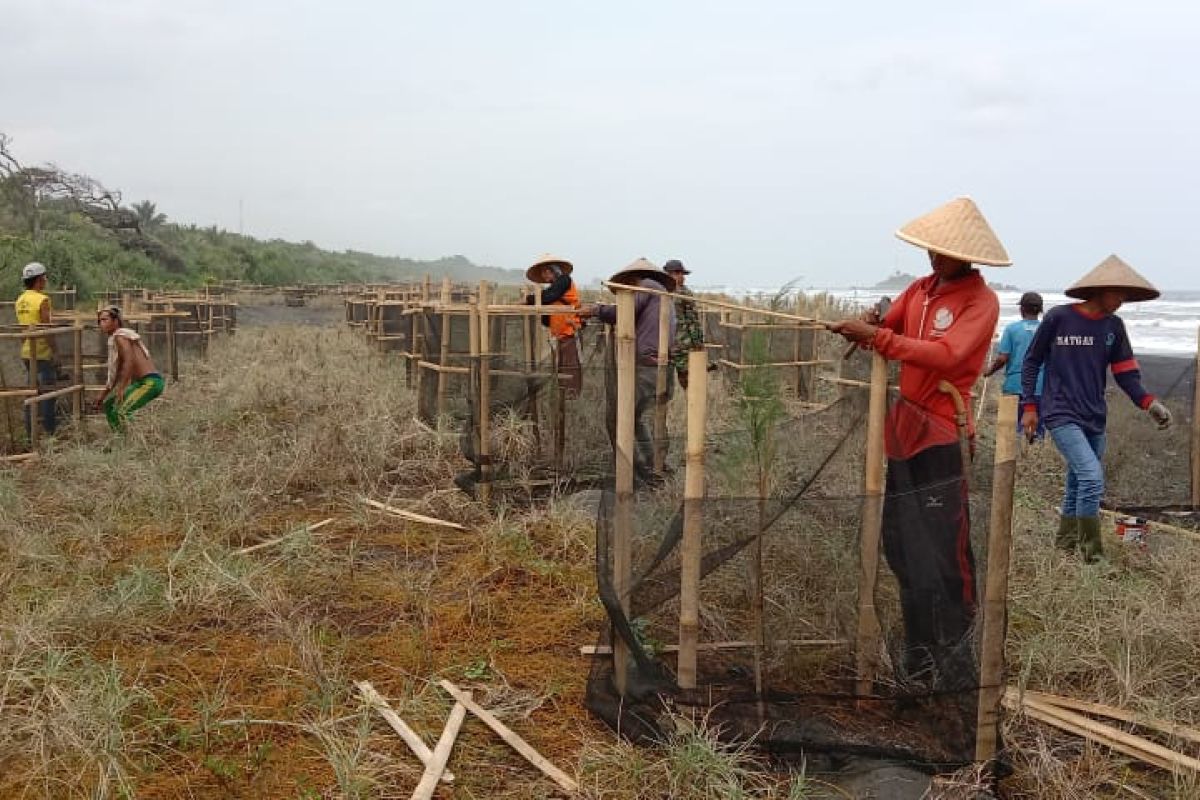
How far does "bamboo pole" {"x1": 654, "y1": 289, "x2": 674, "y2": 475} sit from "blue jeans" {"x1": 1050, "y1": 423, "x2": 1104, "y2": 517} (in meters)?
2.00

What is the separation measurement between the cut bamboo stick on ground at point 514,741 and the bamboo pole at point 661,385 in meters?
1.52

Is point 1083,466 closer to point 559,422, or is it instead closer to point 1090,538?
point 1090,538

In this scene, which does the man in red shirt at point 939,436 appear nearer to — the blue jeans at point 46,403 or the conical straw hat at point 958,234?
the conical straw hat at point 958,234

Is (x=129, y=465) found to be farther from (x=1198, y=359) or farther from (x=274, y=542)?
(x=1198, y=359)

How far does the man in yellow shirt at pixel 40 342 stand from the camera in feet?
23.8

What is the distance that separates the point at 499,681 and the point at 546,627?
1.76 ft

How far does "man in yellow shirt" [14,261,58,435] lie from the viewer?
726 centimetres

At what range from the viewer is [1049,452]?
744 centimetres

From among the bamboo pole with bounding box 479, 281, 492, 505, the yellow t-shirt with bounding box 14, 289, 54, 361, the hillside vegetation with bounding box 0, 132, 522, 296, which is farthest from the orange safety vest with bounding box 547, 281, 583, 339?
the hillside vegetation with bounding box 0, 132, 522, 296

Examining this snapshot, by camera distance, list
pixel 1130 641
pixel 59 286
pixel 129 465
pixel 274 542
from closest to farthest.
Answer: pixel 1130 641 < pixel 274 542 < pixel 129 465 < pixel 59 286

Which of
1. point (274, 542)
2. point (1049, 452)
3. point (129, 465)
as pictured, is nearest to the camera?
point (274, 542)

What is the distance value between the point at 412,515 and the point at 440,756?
2866 millimetres

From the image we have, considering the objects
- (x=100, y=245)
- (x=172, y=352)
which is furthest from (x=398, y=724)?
(x=100, y=245)

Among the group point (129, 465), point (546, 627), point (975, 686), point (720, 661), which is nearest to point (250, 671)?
point (546, 627)
